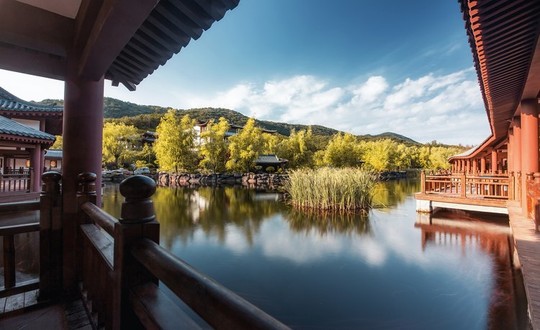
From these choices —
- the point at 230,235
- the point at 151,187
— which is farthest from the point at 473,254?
the point at 151,187

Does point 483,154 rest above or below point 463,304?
above

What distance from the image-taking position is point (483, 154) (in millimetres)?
13484

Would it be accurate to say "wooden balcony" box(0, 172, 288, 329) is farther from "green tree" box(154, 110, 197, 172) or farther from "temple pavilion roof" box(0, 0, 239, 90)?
"green tree" box(154, 110, 197, 172)

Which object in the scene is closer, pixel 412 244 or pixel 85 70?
pixel 85 70

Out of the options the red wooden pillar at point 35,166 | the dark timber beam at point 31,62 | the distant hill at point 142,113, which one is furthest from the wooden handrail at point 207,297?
the distant hill at point 142,113

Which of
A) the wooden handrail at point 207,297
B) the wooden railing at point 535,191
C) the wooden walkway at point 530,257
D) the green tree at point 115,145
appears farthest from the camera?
the green tree at point 115,145

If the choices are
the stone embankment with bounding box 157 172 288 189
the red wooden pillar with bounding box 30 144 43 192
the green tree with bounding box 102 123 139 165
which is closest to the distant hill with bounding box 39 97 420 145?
the green tree with bounding box 102 123 139 165

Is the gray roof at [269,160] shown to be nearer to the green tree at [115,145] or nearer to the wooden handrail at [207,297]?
the green tree at [115,145]

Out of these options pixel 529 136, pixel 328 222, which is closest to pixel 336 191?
pixel 328 222

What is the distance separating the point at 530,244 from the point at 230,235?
16.8 feet

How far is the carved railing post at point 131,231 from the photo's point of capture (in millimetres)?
818

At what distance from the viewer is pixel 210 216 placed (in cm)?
831

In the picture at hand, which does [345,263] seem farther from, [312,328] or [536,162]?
[536,162]

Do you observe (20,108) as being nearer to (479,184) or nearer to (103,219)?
(103,219)
